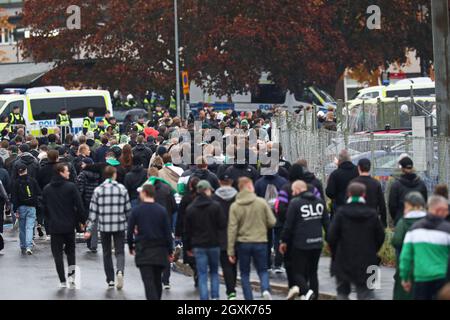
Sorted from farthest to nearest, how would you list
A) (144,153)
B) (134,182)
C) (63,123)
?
1. (63,123)
2. (144,153)
3. (134,182)

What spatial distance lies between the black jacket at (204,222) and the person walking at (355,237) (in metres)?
1.59

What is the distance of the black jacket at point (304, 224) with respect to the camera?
52.5 ft

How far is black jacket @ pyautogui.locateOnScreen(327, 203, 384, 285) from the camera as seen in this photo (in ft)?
49.2

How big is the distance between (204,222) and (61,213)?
3.11 m

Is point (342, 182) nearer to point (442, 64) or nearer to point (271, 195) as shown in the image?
point (271, 195)

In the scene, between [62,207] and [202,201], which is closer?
[202,201]

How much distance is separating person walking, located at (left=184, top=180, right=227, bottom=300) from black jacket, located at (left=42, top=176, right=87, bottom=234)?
2.76 m

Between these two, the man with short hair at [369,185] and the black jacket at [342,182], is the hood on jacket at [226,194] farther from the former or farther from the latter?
the black jacket at [342,182]

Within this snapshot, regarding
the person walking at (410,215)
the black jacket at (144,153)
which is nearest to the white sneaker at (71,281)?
the person walking at (410,215)

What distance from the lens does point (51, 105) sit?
153ft

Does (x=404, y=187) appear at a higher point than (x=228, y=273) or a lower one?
higher

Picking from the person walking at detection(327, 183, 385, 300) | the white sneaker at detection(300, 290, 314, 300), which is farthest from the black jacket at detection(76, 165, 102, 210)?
the person walking at detection(327, 183, 385, 300)

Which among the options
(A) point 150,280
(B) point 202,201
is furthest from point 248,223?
(A) point 150,280

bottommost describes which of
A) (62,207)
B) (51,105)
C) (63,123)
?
(62,207)
